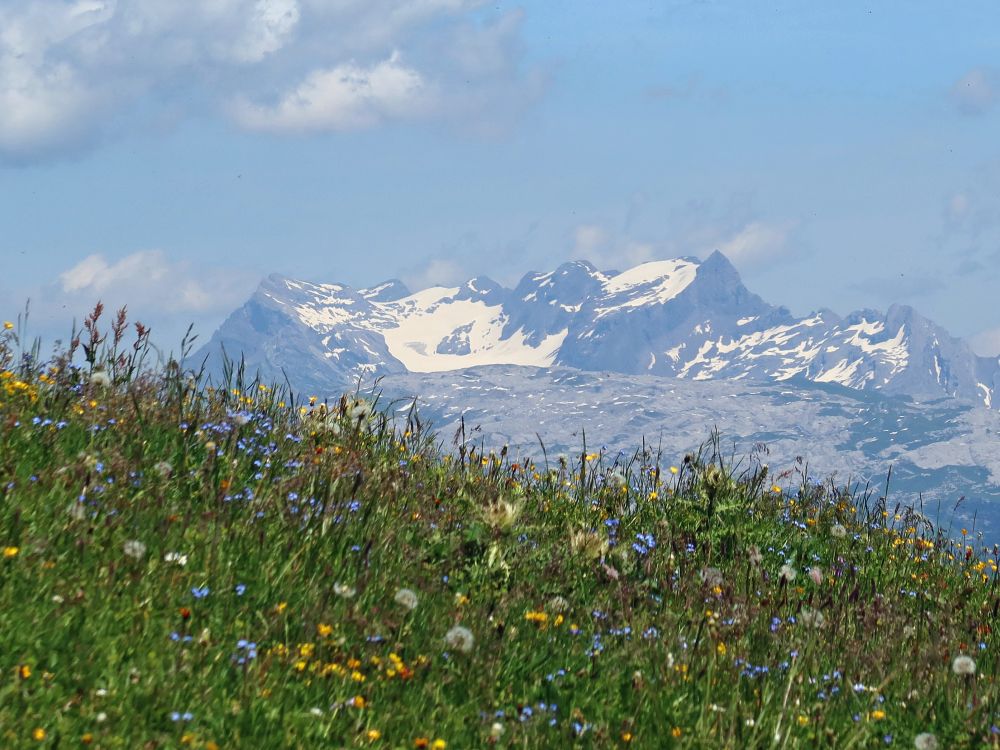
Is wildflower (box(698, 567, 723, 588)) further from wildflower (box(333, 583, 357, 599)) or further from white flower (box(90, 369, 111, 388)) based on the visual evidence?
white flower (box(90, 369, 111, 388))

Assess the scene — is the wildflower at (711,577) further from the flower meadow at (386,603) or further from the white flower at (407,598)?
the white flower at (407,598)

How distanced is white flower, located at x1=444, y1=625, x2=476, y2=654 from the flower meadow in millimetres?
34

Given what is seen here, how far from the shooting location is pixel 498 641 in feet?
17.0

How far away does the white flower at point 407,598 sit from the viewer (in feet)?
17.2

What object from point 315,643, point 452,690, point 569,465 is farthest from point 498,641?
point 569,465

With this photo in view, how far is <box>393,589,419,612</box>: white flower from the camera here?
17.2 ft

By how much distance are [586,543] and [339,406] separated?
2.66 metres

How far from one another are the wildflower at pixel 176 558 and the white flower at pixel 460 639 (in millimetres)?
1295

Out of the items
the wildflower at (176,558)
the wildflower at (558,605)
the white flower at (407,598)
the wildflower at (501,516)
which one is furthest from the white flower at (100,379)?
the wildflower at (558,605)

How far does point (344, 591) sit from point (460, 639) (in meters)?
0.59

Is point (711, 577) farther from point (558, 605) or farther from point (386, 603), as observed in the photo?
point (386, 603)

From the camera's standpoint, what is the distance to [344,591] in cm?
504

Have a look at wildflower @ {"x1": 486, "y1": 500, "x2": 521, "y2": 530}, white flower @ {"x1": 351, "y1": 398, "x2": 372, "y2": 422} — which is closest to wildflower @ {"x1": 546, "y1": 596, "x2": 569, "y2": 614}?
wildflower @ {"x1": 486, "y1": 500, "x2": 521, "y2": 530}

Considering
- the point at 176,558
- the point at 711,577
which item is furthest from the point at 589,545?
the point at 176,558
